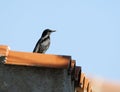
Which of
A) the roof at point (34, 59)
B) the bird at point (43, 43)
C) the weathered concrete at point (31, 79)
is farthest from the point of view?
the bird at point (43, 43)

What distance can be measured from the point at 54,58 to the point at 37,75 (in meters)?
0.40

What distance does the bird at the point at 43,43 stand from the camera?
447 inches

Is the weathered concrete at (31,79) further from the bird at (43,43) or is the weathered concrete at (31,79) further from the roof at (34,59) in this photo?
the bird at (43,43)

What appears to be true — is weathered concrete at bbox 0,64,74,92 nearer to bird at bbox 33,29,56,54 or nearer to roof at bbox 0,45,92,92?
roof at bbox 0,45,92,92

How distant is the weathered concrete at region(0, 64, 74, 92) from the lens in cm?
843

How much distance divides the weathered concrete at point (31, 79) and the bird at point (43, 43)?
2640 mm

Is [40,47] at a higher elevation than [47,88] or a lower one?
higher

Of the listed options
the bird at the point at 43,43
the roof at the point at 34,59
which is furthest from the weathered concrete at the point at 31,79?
the bird at the point at 43,43

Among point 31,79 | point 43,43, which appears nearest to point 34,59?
point 31,79

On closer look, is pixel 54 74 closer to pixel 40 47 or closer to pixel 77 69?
pixel 77 69

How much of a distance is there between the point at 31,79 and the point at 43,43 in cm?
330

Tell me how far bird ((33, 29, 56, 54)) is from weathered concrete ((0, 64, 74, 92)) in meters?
2.64

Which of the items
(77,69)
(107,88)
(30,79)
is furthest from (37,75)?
(107,88)

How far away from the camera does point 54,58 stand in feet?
27.3
